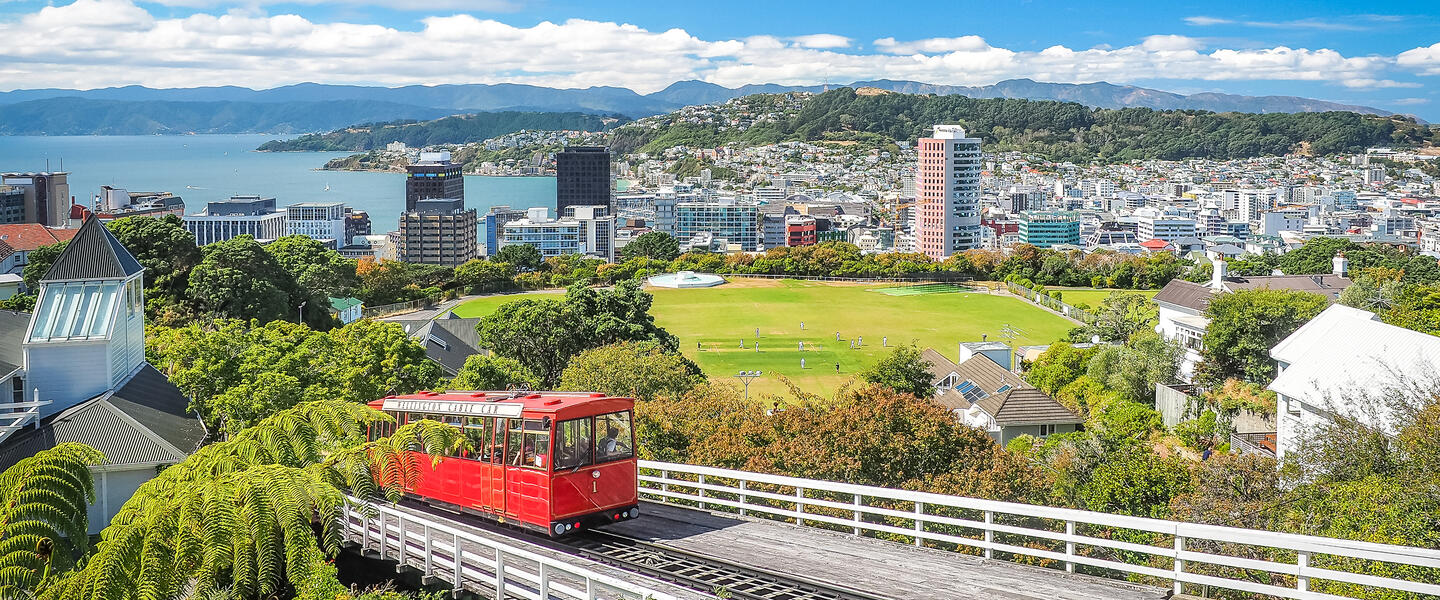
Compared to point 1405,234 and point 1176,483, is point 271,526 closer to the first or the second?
point 1176,483

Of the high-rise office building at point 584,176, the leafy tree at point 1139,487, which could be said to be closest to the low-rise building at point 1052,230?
the high-rise office building at point 584,176

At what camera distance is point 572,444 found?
11.0 metres

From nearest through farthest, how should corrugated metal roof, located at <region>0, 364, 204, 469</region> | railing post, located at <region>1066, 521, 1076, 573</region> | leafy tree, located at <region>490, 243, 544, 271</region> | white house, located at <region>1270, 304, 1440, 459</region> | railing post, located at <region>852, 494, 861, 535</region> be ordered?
railing post, located at <region>1066, 521, 1076, 573</region> → railing post, located at <region>852, 494, 861, 535</region> → corrugated metal roof, located at <region>0, 364, 204, 469</region> → white house, located at <region>1270, 304, 1440, 459</region> → leafy tree, located at <region>490, 243, 544, 271</region>

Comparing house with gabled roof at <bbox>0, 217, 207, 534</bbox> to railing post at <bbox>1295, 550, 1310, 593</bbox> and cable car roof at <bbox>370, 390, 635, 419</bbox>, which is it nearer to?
cable car roof at <bbox>370, 390, 635, 419</bbox>

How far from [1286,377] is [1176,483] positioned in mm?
8455

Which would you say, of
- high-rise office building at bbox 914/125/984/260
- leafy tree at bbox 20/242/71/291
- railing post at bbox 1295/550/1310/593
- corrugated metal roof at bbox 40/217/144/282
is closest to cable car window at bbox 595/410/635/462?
railing post at bbox 1295/550/1310/593

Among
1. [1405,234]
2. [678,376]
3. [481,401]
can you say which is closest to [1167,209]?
[1405,234]

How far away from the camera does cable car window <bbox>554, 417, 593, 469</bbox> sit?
10920 millimetres

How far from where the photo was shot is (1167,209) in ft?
526

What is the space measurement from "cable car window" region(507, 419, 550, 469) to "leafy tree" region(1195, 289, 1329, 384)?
26.4 metres

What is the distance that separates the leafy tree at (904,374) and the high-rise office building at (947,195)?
106 m

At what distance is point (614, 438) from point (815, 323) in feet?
164

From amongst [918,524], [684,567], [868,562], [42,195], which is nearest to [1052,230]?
[42,195]

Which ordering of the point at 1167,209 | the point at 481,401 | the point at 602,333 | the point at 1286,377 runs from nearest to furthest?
the point at 481,401
the point at 1286,377
the point at 602,333
the point at 1167,209
